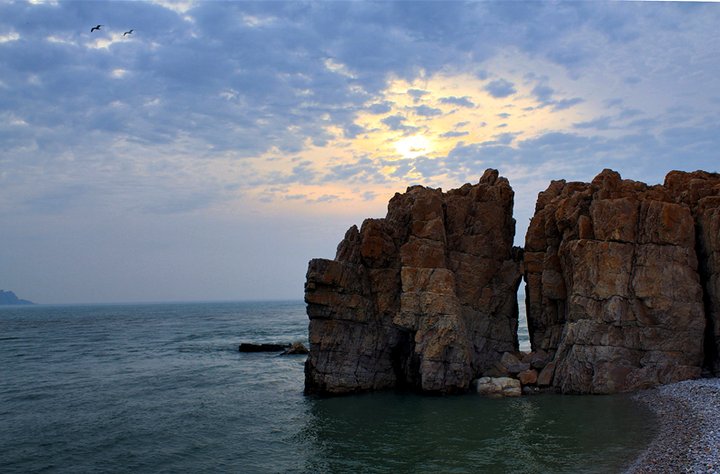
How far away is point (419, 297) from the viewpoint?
42.3 meters

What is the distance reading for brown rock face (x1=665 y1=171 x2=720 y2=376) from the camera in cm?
3884

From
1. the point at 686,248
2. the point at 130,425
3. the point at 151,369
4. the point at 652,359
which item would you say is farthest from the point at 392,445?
the point at 151,369

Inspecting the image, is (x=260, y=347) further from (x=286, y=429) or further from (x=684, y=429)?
(x=684, y=429)

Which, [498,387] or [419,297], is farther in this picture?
[419,297]

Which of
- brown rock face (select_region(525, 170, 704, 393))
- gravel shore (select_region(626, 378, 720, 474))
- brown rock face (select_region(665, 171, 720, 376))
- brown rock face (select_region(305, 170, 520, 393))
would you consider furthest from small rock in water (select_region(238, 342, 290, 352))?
brown rock face (select_region(665, 171, 720, 376))

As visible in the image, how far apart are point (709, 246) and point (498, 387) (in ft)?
61.2

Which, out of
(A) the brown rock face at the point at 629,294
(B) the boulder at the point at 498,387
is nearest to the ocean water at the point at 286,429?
(B) the boulder at the point at 498,387

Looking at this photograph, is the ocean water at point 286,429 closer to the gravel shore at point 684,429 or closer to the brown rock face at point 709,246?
the gravel shore at point 684,429

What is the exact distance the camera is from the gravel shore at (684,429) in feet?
78.2

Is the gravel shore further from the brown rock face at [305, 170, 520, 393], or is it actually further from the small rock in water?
the small rock in water

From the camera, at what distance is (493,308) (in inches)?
1799

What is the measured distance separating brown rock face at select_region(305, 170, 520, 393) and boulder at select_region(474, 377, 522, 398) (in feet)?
3.78

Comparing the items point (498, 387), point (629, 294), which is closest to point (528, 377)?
point (498, 387)

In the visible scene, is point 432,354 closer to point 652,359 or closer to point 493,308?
point 493,308
